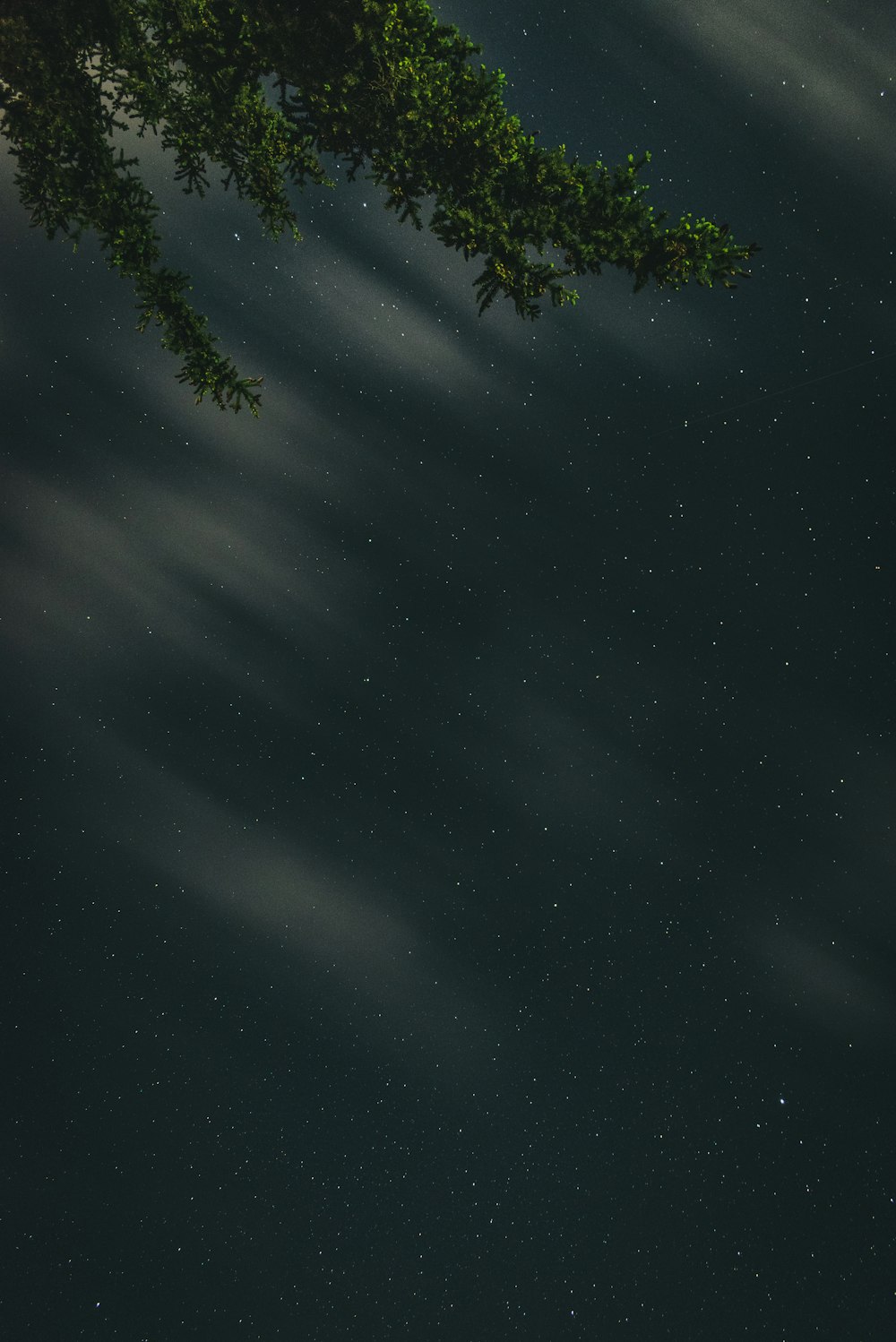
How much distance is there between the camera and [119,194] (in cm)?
212

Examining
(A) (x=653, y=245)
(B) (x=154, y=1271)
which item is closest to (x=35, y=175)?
(A) (x=653, y=245)

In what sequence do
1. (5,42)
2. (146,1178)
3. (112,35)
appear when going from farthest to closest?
(146,1178), (112,35), (5,42)

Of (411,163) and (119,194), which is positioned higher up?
(411,163)

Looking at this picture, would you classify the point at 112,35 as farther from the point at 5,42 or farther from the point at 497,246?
the point at 497,246

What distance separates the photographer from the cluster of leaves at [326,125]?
1898 millimetres

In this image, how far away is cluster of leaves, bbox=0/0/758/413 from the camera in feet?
6.23

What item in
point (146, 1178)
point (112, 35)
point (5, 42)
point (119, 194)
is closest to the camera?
point (5, 42)

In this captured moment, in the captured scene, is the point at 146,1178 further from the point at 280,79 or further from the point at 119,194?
the point at 280,79

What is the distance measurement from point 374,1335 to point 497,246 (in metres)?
4.33

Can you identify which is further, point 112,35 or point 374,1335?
point 374,1335

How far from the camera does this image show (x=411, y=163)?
6.64 feet

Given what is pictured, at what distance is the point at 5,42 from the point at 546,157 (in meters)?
1.01

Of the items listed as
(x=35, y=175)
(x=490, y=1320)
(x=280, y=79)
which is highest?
(x=280, y=79)

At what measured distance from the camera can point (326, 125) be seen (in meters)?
2.05
